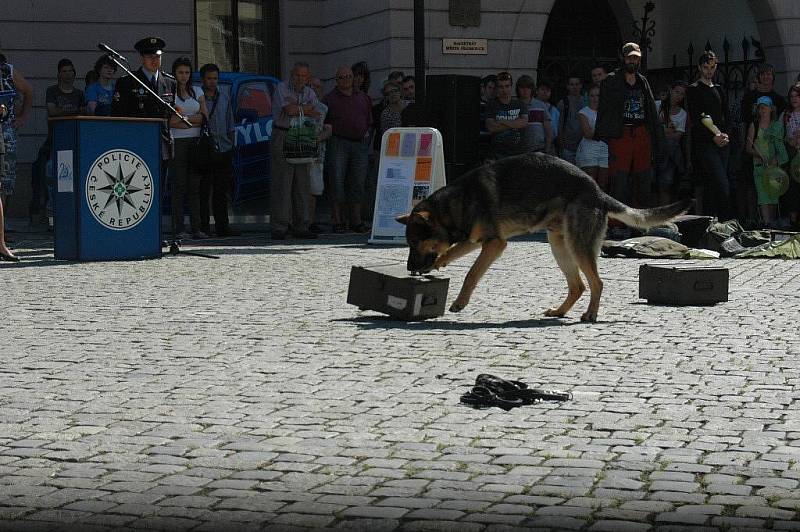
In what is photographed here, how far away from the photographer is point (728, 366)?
802cm

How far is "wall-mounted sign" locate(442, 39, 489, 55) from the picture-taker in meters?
22.7

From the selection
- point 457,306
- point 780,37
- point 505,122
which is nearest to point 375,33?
point 505,122

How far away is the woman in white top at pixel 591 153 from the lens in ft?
58.5

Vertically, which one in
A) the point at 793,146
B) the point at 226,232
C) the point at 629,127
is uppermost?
the point at 629,127

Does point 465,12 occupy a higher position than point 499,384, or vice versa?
point 465,12

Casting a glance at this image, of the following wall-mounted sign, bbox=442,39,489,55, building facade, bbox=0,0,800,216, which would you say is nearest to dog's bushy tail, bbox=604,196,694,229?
building facade, bbox=0,0,800,216

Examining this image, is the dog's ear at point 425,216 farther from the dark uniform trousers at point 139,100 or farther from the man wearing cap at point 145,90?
the man wearing cap at point 145,90

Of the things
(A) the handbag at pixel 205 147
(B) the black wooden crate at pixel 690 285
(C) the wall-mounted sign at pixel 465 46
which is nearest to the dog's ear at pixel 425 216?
(B) the black wooden crate at pixel 690 285

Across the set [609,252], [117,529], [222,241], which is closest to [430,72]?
[222,241]

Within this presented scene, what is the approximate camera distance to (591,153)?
703 inches

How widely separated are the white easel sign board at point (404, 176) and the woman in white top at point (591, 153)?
6.54 feet

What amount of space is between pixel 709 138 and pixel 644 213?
7.21 metres

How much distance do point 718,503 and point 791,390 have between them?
233cm

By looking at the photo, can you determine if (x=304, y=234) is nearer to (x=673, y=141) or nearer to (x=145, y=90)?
(x=145, y=90)
